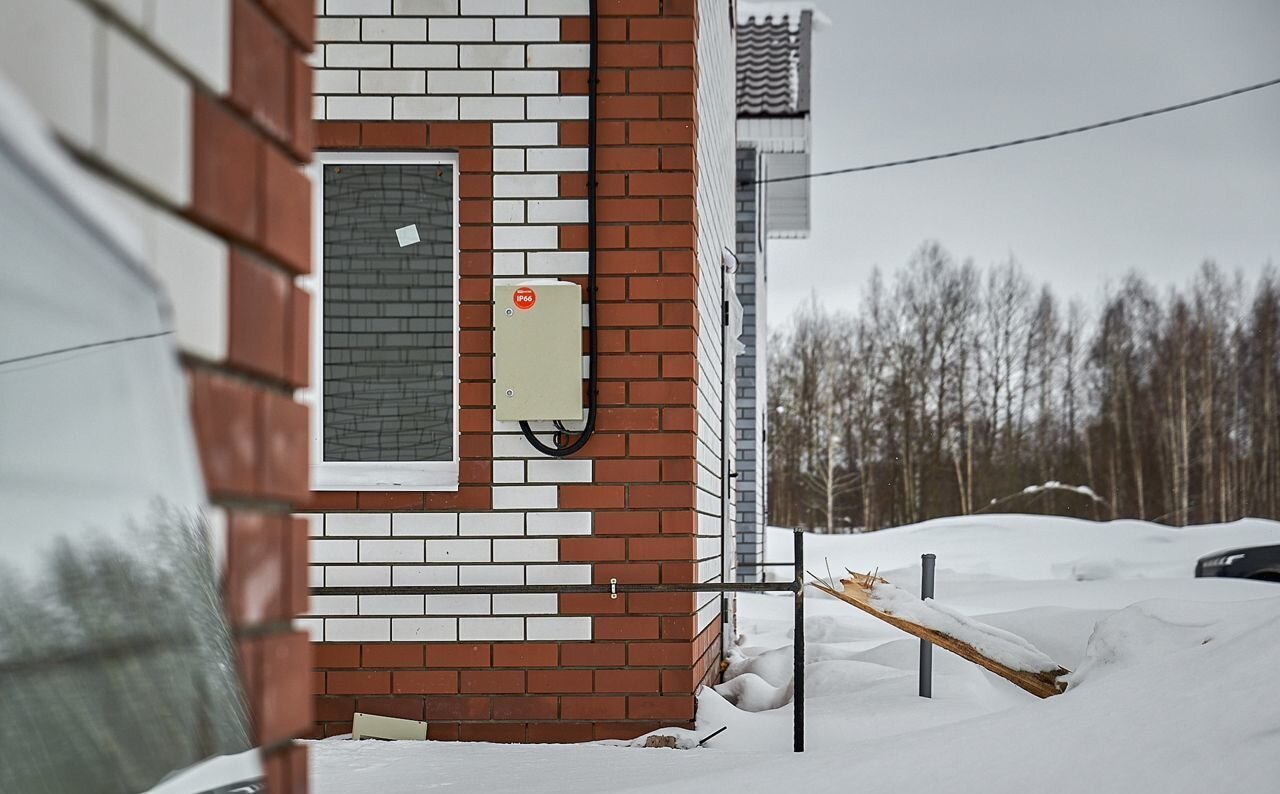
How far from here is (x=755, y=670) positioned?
17.5ft

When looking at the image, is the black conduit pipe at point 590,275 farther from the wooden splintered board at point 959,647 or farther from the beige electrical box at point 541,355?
the wooden splintered board at point 959,647

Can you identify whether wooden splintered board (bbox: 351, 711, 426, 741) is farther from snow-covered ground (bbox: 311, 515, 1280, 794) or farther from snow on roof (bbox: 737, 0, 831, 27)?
snow on roof (bbox: 737, 0, 831, 27)

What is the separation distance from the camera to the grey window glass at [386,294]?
13.5 feet

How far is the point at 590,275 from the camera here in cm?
400

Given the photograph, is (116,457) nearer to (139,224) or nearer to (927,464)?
(139,224)

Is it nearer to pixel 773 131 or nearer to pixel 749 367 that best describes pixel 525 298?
pixel 773 131

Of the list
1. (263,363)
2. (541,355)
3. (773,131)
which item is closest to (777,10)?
(773,131)

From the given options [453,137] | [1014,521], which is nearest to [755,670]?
[453,137]

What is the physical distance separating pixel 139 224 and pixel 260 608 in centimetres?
31

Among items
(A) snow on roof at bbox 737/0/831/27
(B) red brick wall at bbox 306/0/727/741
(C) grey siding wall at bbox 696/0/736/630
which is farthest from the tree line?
(B) red brick wall at bbox 306/0/727/741

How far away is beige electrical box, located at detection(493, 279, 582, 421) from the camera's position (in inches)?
155

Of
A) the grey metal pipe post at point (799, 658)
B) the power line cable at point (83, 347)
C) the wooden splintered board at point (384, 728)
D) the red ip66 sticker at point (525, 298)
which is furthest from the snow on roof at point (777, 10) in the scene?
the power line cable at point (83, 347)

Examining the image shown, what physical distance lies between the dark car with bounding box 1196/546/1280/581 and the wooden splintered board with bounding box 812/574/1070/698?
5584mm

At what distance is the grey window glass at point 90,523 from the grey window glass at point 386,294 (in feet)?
11.2
